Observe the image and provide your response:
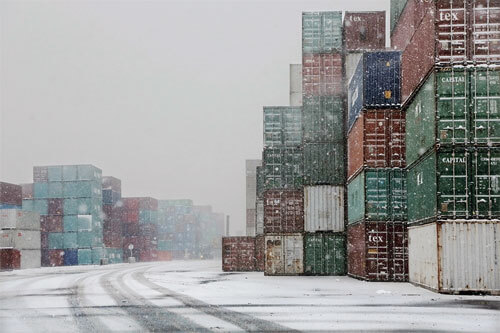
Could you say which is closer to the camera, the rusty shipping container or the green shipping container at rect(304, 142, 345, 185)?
the green shipping container at rect(304, 142, 345, 185)

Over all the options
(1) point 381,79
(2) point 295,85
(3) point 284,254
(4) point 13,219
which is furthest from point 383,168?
(4) point 13,219

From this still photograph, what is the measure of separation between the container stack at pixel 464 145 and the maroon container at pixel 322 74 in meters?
14.6

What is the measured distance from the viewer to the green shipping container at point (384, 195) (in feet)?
94.9

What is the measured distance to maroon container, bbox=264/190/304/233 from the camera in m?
36.9

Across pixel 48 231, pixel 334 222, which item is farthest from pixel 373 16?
pixel 48 231

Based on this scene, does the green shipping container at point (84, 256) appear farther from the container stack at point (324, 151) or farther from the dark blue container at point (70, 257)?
the container stack at point (324, 151)

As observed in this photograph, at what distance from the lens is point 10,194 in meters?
69.9

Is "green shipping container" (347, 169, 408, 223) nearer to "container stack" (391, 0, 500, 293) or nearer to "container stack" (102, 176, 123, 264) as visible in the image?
"container stack" (391, 0, 500, 293)

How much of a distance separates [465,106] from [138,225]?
9173cm

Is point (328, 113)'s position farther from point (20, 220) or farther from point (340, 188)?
point (20, 220)

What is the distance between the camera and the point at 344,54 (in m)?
36.9

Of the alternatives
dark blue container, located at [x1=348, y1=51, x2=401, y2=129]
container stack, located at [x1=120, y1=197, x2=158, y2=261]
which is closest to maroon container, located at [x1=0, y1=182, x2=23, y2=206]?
container stack, located at [x1=120, y1=197, x2=158, y2=261]

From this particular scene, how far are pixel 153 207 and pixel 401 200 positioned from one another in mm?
85381

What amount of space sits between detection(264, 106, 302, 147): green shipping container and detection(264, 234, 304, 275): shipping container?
570 centimetres
